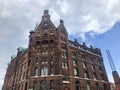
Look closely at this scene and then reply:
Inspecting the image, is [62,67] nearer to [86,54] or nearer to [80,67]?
[80,67]

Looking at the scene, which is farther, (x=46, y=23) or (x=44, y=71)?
(x=46, y=23)

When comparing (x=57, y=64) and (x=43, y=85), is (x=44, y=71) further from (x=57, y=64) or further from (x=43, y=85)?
(x=57, y=64)

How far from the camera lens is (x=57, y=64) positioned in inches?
1524

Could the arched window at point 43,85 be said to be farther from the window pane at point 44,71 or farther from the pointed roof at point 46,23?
the pointed roof at point 46,23

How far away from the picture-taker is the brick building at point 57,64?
37250 millimetres

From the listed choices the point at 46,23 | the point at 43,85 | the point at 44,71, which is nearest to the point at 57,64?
the point at 44,71

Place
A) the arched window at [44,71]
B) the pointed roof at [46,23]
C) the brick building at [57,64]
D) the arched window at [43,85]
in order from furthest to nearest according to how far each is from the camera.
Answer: the pointed roof at [46,23] → the arched window at [44,71] → the brick building at [57,64] → the arched window at [43,85]

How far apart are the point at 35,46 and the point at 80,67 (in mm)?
15371

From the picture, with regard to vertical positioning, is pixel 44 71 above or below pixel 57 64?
below

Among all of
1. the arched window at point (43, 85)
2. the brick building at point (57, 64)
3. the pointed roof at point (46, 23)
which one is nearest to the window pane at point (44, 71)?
the brick building at point (57, 64)

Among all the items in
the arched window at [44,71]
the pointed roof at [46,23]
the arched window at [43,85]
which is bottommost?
the arched window at [43,85]

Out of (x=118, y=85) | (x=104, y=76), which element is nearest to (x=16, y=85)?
(x=104, y=76)

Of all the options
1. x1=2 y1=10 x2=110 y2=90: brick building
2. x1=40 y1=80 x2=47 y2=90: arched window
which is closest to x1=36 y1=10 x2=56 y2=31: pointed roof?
Answer: x1=2 y1=10 x2=110 y2=90: brick building

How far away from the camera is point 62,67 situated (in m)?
39.4
